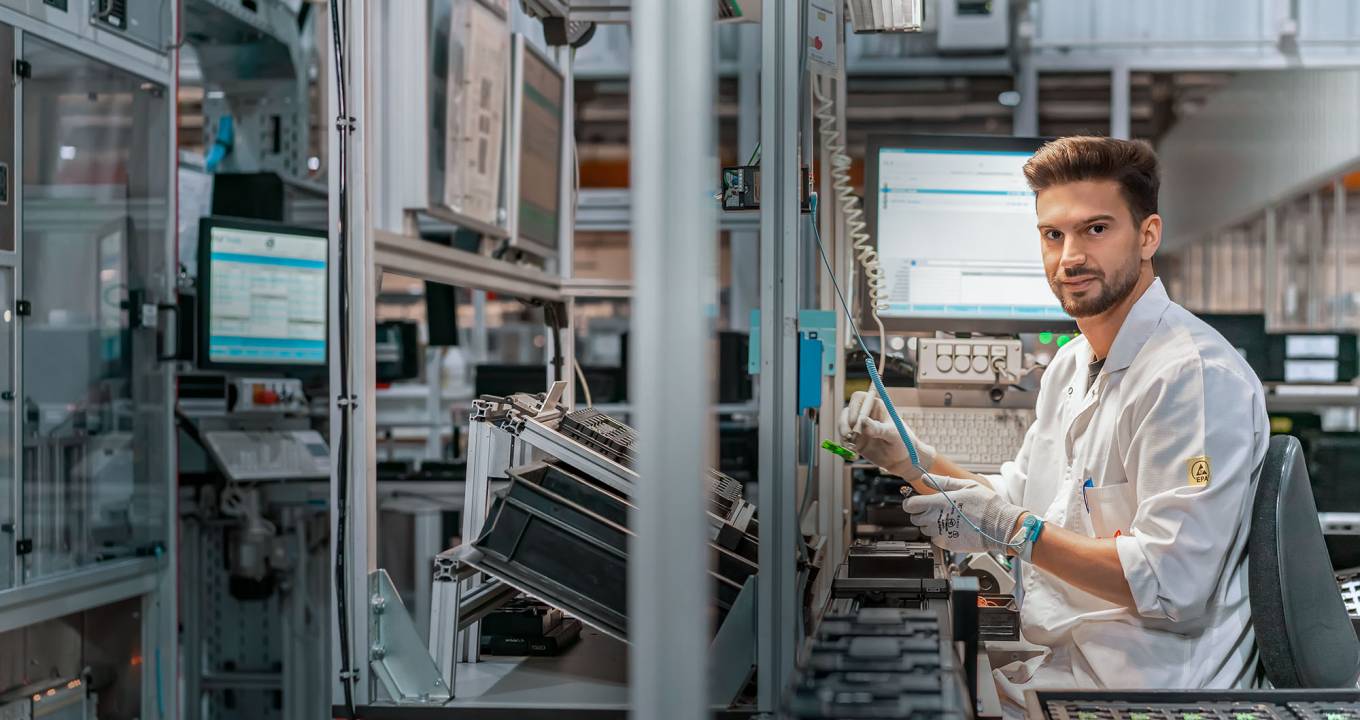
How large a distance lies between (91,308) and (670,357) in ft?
9.71

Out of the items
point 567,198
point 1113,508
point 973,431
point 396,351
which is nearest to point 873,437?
point 1113,508

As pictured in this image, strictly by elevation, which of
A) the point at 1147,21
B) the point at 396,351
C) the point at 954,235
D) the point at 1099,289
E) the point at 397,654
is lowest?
the point at 397,654

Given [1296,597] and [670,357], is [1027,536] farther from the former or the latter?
[670,357]

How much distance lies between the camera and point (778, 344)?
1.60 meters

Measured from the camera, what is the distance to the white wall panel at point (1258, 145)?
6.39 metres

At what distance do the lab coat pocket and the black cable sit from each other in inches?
47.7

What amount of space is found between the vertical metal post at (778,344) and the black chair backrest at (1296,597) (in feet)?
2.44

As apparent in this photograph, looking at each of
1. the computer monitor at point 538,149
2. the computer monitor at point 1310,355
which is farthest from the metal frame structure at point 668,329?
the computer monitor at point 1310,355

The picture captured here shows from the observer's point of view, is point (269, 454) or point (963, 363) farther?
point (269, 454)

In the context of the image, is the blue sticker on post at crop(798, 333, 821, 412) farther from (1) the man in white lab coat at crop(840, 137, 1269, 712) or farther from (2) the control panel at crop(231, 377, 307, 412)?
(2) the control panel at crop(231, 377, 307, 412)

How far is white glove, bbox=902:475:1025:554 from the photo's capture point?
71.7 inches

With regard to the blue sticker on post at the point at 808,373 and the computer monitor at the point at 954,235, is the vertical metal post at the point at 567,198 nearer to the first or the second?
the computer monitor at the point at 954,235

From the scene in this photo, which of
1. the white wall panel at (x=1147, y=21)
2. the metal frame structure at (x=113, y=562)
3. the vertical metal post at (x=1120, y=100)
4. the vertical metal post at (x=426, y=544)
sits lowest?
the vertical metal post at (x=426, y=544)

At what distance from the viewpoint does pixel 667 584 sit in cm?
85
